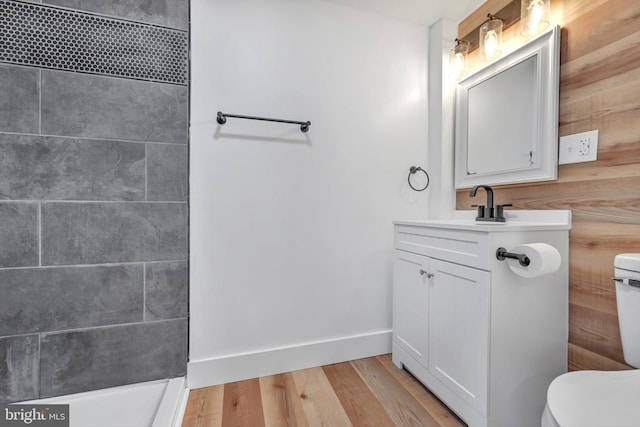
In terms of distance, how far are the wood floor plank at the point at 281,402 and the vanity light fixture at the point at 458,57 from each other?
6.90 feet

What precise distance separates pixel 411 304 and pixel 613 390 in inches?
33.2

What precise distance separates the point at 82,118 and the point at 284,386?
164cm

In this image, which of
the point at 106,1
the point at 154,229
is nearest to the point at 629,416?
the point at 154,229

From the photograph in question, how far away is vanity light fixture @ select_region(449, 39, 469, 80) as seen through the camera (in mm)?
1782

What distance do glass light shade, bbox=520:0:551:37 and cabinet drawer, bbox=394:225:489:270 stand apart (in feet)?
3.44

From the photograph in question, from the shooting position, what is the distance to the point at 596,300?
1.14 meters

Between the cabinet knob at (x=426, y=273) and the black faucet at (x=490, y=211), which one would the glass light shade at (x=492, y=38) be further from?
the cabinet knob at (x=426, y=273)

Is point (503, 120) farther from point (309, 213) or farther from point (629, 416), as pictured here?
point (629, 416)

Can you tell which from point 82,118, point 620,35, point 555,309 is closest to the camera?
point 620,35

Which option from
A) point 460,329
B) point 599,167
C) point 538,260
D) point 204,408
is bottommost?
point 204,408

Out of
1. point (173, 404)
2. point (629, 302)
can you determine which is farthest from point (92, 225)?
point (629, 302)

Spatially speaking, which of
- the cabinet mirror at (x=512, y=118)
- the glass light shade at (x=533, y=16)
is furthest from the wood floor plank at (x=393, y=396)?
the glass light shade at (x=533, y=16)

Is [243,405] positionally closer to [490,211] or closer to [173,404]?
[173,404]

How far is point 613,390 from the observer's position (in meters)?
0.77
